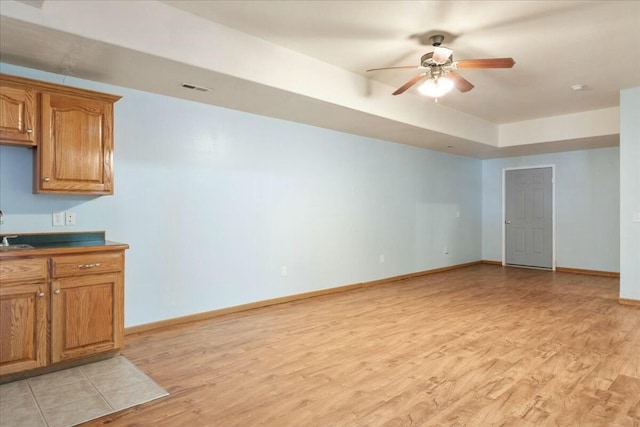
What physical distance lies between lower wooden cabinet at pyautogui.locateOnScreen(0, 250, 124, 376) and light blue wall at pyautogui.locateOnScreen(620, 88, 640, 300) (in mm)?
5613

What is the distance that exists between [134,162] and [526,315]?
4.43 metres

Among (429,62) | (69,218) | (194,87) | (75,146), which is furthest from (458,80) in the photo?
(69,218)

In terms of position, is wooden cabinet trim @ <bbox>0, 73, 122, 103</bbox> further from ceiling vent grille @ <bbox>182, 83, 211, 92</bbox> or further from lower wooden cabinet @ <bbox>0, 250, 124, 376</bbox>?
lower wooden cabinet @ <bbox>0, 250, 124, 376</bbox>

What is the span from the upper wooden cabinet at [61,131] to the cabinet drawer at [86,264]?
56cm

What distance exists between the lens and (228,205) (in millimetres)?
4363

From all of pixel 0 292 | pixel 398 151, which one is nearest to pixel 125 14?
pixel 0 292

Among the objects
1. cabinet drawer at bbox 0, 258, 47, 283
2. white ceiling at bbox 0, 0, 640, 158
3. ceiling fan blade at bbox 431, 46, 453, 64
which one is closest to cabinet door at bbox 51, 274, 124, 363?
cabinet drawer at bbox 0, 258, 47, 283

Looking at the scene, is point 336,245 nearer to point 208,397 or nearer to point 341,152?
point 341,152

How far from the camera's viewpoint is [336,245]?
18.2 ft

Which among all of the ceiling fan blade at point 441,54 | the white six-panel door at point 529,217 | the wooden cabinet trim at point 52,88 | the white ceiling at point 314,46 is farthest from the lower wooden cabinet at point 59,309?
the white six-panel door at point 529,217

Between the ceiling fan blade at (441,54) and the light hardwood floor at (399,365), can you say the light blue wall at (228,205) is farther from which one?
the ceiling fan blade at (441,54)

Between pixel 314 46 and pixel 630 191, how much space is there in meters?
4.21

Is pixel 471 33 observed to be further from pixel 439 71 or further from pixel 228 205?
pixel 228 205

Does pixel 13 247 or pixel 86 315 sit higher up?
pixel 13 247
